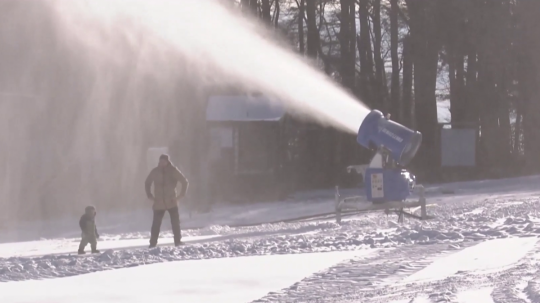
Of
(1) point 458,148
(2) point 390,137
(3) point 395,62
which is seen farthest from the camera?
(3) point 395,62

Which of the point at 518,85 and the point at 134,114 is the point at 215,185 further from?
the point at 518,85

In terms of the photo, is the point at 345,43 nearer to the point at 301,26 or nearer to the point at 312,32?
the point at 312,32

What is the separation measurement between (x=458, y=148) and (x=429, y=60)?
4.86 m

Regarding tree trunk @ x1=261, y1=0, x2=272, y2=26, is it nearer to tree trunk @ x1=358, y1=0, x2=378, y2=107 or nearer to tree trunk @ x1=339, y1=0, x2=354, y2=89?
tree trunk @ x1=339, y1=0, x2=354, y2=89

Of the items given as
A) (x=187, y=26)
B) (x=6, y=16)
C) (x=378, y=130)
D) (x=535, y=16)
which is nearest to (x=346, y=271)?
(x=378, y=130)

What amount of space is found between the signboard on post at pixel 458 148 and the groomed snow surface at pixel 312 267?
17.7m

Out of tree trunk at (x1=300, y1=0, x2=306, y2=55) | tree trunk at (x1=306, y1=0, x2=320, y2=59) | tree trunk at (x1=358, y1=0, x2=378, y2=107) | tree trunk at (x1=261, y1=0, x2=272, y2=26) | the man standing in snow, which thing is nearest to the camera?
the man standing in snow

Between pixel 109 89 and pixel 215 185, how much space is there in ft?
15.2

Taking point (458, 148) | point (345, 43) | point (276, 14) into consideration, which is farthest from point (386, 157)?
point (276, 14)

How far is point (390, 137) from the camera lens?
45.6 feet

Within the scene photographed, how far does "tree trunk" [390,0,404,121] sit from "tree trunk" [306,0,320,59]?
3.40 metres

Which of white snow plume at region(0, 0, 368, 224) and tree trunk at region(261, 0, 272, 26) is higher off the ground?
tree trunk at region(261, 0, 272, 26)

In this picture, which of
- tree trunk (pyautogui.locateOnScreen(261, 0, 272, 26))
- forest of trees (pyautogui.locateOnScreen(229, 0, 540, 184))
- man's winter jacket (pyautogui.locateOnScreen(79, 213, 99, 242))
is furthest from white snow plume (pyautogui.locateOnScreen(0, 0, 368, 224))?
tree trunk (pyautogui.locateOnScreen(261, 0, 272, 26))

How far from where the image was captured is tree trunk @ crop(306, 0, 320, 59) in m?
34.4
